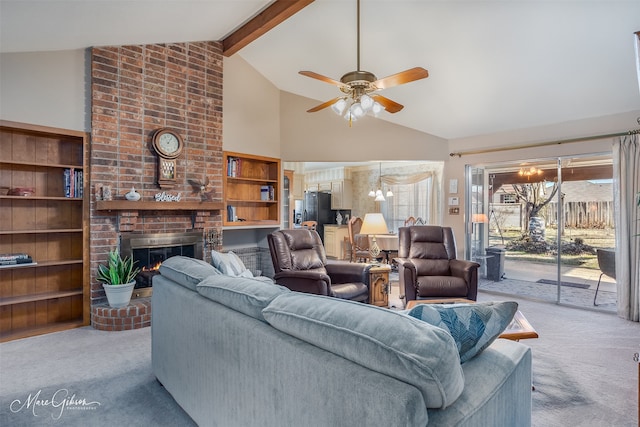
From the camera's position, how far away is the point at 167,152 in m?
4.05

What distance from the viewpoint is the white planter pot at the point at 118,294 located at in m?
3.45

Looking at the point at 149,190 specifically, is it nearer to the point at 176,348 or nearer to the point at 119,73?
the point at 119,73

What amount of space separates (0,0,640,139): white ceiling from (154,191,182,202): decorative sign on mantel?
5.33 feet

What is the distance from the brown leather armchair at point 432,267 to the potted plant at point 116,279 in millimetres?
2921

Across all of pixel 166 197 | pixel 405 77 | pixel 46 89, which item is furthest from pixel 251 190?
pixel 405 77

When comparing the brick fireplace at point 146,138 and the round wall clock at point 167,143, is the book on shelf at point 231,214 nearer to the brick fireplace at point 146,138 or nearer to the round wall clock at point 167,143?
the brick fireplace at point 146,138

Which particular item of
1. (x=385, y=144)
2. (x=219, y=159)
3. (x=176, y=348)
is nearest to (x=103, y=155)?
(x=219, y=159)

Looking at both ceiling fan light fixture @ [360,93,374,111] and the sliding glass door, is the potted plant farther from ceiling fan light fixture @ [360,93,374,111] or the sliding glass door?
the sliding glass door

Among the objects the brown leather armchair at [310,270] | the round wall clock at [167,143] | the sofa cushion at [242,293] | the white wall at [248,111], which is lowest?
the brown leather armchair at [310,270]

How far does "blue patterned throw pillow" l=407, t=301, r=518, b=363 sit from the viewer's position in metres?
1.13

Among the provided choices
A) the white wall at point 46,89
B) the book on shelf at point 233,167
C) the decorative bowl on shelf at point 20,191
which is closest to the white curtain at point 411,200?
the book on shelf at point 233,167

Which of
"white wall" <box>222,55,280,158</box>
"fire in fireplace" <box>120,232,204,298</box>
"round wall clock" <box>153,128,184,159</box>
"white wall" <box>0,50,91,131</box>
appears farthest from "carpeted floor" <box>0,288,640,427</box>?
"white wall" <box>222,55,280,158</box>

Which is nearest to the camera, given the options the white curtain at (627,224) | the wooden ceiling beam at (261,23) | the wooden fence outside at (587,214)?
the wooden ceiling beam at (261,23)

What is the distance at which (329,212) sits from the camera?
8805 mm
